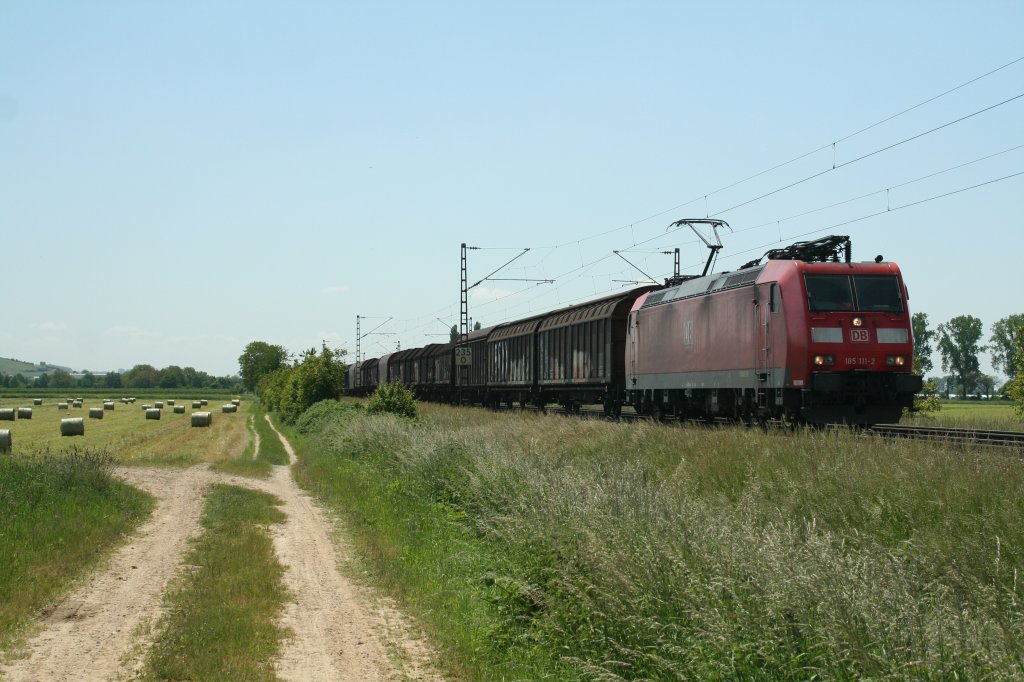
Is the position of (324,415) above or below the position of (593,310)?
below

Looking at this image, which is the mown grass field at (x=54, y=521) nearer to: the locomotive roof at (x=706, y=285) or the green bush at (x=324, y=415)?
the green bush at (x=324, y=415)

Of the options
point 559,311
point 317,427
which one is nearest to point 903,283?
point 559,311

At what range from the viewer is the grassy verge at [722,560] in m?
5.29

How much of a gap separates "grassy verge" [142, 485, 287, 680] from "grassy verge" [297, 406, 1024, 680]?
1.57 metres

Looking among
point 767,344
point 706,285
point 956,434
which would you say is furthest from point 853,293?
point 706,285

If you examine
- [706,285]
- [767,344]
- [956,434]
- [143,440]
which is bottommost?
[143,440]

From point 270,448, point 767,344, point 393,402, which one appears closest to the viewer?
point 767,344

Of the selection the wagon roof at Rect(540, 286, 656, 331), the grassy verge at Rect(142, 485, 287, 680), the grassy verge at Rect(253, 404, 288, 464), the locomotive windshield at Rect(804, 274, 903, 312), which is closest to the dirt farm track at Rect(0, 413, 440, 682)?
the grassy verge at Rect(142, 485, 287, 680)

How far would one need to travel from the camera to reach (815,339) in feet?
61.9

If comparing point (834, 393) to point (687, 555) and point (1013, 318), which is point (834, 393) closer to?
point (687, 555)

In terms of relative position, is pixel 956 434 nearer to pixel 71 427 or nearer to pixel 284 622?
pixel 284 622

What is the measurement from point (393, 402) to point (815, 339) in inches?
769

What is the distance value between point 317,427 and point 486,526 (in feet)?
109

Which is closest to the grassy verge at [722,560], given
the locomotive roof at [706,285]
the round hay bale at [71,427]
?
the locomotive roof at [706,285]
